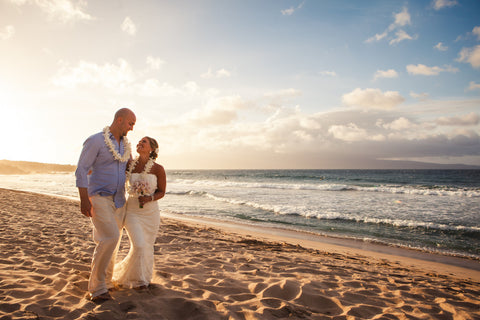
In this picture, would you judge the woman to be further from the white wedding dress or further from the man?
the man

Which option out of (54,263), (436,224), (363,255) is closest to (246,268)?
(54,263)

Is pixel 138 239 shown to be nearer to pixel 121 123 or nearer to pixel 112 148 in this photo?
pixel 112 148

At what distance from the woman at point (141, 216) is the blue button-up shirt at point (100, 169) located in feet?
1.13

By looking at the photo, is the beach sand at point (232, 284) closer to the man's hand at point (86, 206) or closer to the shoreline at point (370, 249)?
the shoreline at point (370, 249)

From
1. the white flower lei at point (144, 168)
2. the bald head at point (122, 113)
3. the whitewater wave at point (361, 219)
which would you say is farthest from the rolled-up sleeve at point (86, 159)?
the whitewater wave at point (361, 219)

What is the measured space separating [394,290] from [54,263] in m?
5.93

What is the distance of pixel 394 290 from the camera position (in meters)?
4.43

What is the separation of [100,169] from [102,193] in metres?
0.30

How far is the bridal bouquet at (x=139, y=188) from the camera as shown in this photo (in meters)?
3.68

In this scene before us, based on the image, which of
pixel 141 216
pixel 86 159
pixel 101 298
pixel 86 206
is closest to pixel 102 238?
pixel 86 206

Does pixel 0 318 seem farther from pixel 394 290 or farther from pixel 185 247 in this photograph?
pixel 394 290

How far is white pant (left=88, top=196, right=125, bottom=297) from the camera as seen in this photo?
126 inches

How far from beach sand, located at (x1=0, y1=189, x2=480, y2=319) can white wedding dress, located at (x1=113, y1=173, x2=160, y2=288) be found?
0.64ft

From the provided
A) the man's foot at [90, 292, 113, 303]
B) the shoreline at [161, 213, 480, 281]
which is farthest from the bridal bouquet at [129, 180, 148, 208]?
the shoreline at [161, 213, 480, 281]
